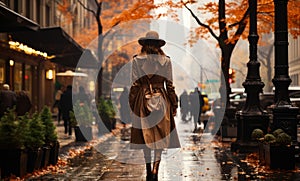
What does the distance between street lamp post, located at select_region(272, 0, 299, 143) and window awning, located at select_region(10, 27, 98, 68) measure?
9732 mm

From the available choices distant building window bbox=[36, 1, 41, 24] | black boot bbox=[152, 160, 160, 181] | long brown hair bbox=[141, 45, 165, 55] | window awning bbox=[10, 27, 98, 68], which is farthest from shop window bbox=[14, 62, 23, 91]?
black boot bbox=[152, 160, 160, 181]

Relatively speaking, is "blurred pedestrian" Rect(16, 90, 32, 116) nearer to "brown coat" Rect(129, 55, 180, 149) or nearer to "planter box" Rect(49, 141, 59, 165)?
"planter box" Rect(49, 141, 59, 165)

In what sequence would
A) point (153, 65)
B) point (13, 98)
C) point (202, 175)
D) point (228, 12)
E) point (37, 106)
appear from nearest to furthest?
point (153, 65) → point (202, 175) → point (13, 98) → point (228, 12) → point (37, 106)

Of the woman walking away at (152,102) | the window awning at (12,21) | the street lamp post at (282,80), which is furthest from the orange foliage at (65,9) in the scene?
the woman walking away at (152,102)

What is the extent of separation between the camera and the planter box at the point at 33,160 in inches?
432

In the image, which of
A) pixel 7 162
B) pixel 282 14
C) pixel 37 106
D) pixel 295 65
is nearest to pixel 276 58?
pixel 282 14

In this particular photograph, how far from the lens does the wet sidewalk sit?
10766 millimetres

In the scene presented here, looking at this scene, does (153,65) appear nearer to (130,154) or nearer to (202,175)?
(202,175)

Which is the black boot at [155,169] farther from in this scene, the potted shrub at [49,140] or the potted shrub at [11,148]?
the potted shrub at [49,140]

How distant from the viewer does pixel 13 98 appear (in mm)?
18016

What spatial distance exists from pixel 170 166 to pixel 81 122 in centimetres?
876

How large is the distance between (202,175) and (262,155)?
6.76 ft

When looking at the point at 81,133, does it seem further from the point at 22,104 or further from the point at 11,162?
the point at 11,162

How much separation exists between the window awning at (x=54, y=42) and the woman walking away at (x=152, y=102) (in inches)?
438
